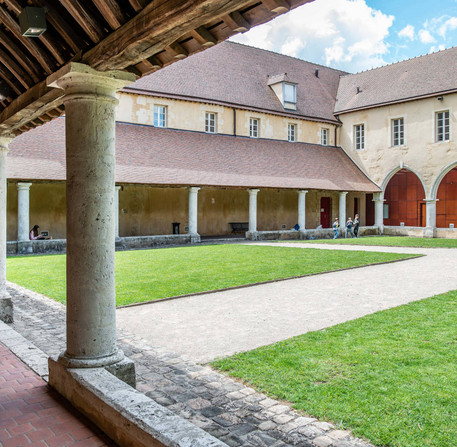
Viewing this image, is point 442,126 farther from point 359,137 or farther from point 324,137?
point 324,137

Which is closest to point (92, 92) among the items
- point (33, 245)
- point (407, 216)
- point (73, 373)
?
point (73, 373)

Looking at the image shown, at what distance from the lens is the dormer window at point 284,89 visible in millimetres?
27625

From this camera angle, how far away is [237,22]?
2.97 metres

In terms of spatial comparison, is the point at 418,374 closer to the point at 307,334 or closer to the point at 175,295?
the point at 307,334

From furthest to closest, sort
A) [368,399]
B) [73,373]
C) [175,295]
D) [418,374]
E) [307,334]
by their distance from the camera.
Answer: [175,295], [307,334], [418,374], [368,399], [73,373]

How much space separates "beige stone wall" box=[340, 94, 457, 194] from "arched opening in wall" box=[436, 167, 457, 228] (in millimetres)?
4691

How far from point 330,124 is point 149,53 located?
91.3ft

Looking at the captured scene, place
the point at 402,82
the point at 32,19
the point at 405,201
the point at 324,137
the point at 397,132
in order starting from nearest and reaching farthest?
the point at 32,19
the point at 397,132
the point at 402,82
the point at 324,137
the point at 405,201

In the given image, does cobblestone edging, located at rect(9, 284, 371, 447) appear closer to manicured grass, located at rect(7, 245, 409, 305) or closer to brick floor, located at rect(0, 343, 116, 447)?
brick floor, located at rect(0, 343, 116, 447)

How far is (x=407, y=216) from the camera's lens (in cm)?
3130

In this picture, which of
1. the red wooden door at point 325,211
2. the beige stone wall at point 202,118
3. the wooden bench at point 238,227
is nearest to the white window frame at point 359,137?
the beige stone wall at point 202,118

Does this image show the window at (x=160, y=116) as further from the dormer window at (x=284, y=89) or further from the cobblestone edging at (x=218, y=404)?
the cobblestone edging at (x=218, y=404)

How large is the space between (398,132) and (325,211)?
666 cm

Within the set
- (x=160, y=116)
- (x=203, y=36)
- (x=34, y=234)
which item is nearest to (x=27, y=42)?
(x=203, y=36)
